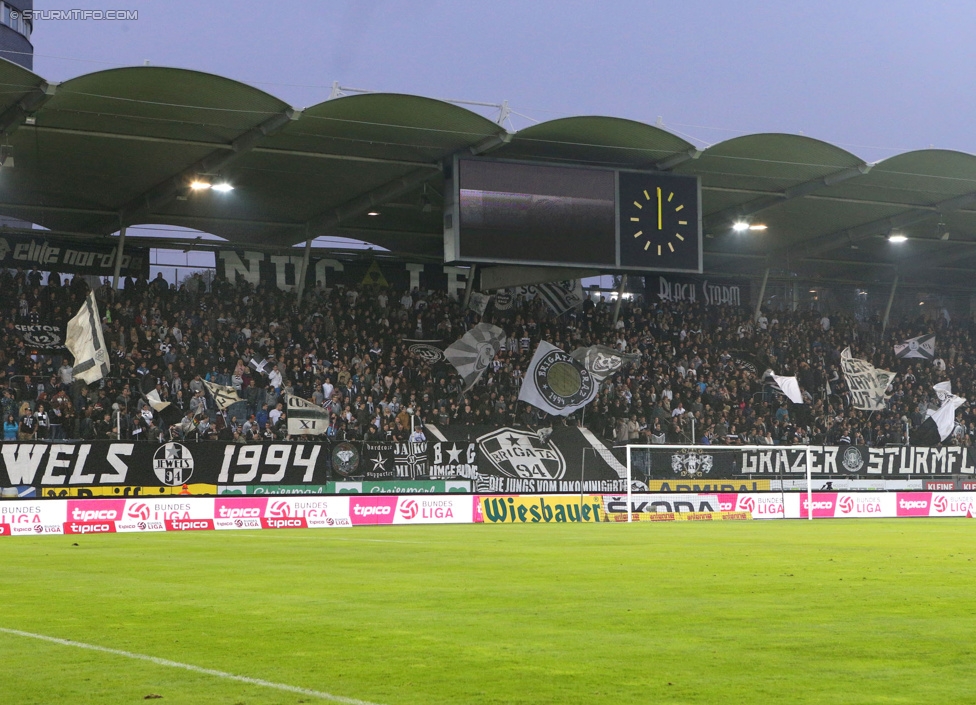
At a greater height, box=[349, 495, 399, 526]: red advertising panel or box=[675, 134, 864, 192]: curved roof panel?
box=[675, 134, 864, 192]: curved roof panel

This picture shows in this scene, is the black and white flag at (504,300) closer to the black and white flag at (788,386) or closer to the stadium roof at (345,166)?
the stadium roof at (345,166)

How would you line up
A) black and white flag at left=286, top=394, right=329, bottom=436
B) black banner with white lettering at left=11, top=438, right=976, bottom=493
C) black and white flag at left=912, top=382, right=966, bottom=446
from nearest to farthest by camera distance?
black banner with white lettering at left=11, top=438, right=976, bottom=493 → black and white flag at left=286, top=394, right=329, bottom=436 → black and white flag at left=912, top=382, right=966, bottom=446

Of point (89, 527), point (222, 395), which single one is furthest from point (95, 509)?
point (222, 395)

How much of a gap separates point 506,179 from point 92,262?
15737mm

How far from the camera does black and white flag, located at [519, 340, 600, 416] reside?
40375mm

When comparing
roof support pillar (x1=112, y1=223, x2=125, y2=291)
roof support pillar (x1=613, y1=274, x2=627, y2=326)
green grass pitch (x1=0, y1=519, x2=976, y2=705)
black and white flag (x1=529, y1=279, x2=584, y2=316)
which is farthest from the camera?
black and white flag (x1=529, y1=279, x2=584, y2=316)

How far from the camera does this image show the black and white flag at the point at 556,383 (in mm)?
40375

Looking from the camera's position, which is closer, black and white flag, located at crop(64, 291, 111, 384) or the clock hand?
black and white flag, located at crop(64, 291, 111, 384)

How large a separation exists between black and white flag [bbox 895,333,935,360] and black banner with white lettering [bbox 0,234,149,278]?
29.9 meters

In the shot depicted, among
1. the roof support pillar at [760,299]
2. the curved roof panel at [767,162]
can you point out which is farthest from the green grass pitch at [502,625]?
the roof support pillar at [760,299]

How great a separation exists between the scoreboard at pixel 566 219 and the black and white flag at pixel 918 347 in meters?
19.5

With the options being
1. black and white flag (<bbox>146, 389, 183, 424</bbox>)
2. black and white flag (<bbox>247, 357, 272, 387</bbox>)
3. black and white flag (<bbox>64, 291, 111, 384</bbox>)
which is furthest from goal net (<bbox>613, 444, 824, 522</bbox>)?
black and white flag (<bbox>64, 291, 111, 384</bbox>)

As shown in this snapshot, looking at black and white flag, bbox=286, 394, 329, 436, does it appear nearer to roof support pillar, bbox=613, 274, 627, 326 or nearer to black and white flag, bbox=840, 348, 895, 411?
roof support pillar, bbox=613, 274, 627, 326

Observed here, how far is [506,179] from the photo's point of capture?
33156mm
